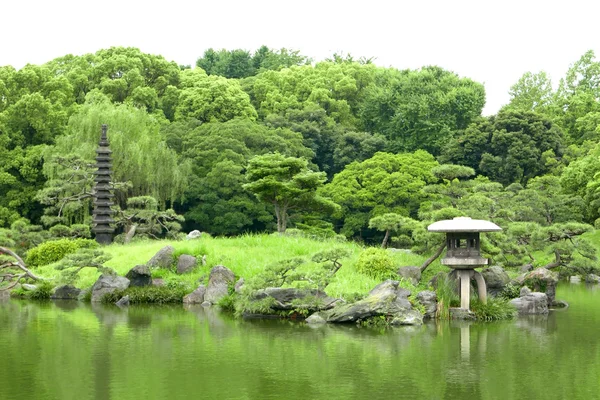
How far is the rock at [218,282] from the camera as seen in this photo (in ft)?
67.6

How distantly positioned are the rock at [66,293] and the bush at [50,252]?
285 cm

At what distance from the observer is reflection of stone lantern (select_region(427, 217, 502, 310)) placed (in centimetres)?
1775

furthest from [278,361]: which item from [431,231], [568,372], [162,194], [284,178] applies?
[162,194]

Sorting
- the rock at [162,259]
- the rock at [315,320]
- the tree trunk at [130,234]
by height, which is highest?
the tree trunk at [130,234]

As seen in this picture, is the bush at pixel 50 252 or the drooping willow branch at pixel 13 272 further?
the bush at pixel 50 252

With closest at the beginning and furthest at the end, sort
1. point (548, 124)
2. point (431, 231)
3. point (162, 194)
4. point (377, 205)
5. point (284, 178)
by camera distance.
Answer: point (431, 231), point (284, 178), point (162, 194), point (377, 205), point (548, 124)

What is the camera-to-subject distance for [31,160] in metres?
33.3

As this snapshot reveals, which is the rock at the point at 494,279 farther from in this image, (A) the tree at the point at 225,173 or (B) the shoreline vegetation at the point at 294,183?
(A) the tree at the point at 225,173

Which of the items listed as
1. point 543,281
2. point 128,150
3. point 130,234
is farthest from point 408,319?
point 128,150

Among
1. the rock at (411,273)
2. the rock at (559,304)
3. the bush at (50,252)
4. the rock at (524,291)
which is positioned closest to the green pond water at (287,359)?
the rock at (524,291)

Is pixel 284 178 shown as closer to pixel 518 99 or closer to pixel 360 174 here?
pixel 360 174

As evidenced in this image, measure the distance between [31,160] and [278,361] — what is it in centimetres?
2381

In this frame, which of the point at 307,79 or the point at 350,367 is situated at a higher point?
the point at 307,79

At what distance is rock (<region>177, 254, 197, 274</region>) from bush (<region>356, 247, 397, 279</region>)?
5040 millimetres
